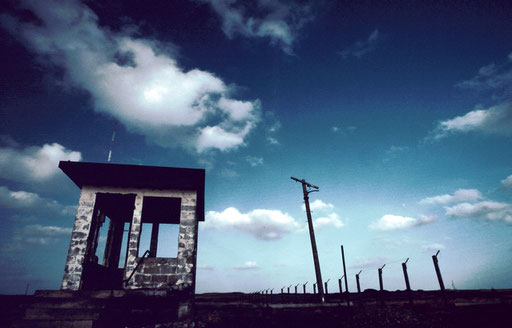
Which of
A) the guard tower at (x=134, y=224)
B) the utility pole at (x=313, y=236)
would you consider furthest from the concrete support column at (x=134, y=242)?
the utility pole at (x=313, y=236)

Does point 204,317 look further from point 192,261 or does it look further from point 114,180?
point 114,180

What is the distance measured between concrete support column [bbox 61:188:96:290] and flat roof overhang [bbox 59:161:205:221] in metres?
0.55

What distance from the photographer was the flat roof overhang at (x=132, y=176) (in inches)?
362

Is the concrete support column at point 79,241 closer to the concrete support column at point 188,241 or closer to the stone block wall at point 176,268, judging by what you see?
the stone block wall at point 176,268

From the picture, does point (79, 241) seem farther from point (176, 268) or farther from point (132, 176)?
point (176, 268)

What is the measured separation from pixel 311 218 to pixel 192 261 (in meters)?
8.48

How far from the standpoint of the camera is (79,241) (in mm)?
8648

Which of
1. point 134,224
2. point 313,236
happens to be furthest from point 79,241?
point 313,236

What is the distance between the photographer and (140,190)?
9.80 m

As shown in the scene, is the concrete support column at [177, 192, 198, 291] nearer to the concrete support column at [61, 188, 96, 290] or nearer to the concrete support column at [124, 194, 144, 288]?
the concrete support column at [124, 194, 144, 288]

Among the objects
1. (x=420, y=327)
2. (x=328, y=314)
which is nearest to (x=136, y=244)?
(x=328, y=314)

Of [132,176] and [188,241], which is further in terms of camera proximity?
[132,176]

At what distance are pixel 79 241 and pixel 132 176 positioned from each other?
271 cm

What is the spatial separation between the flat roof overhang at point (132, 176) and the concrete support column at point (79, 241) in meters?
0.55
